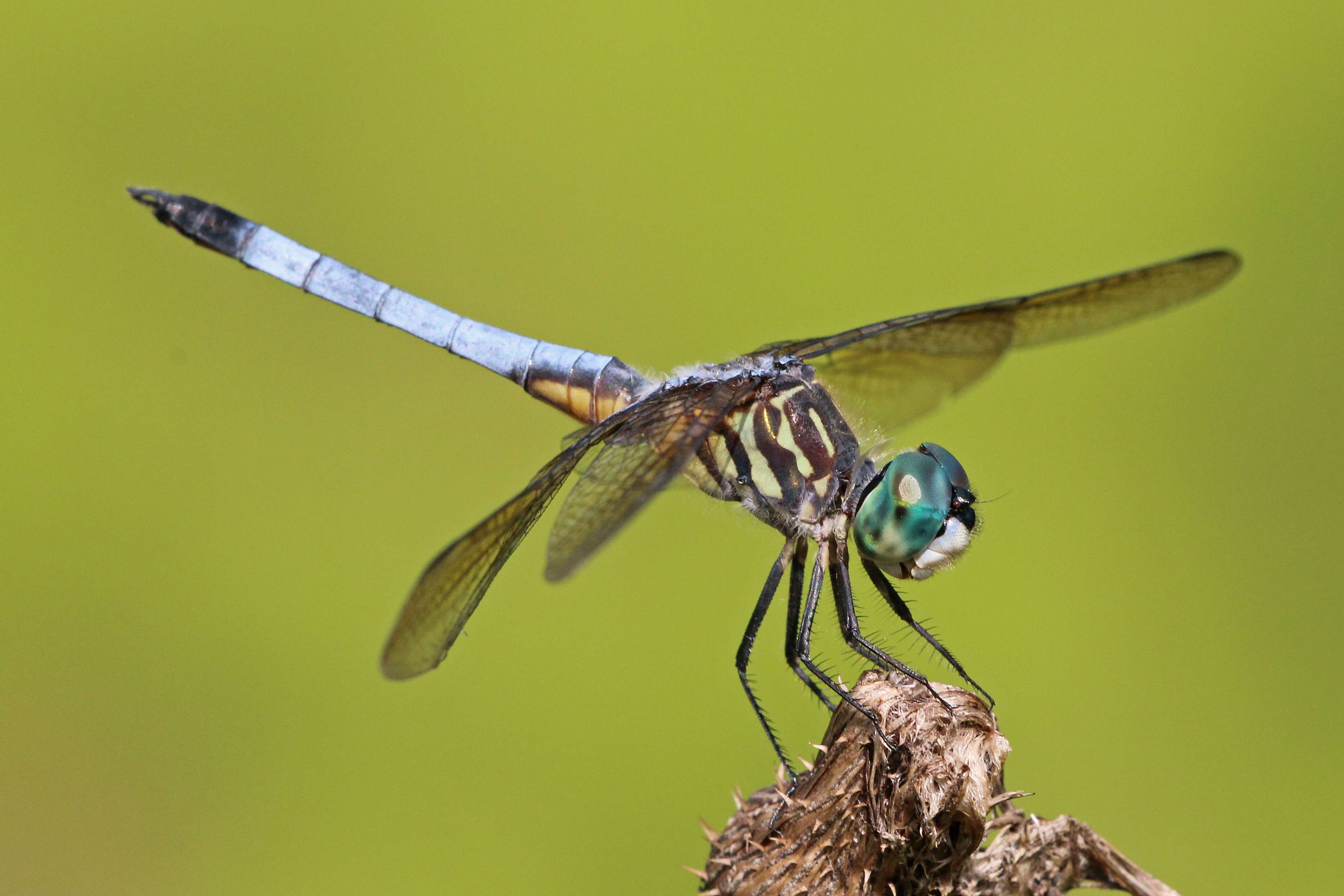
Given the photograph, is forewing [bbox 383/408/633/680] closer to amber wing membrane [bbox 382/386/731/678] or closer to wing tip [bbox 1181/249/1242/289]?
amber wing membrane [bbox 382/386/731/678]

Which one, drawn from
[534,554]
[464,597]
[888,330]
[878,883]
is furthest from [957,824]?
[534,554]

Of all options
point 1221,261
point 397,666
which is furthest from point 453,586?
point 1221,261

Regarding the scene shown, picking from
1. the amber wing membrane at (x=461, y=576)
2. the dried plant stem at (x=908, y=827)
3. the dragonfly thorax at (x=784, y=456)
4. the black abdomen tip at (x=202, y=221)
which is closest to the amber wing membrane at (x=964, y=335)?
the dragonfly thorax at (x=784, y=456)

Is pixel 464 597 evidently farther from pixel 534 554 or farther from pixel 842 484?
pixel 534 554

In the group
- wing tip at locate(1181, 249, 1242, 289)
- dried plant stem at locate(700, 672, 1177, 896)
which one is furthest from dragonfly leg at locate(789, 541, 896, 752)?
wing tip at locate(1181, 249, 1242, 289)

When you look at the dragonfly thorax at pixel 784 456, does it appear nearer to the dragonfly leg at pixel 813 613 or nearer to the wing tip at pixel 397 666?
the dragonfly leg at pixel 813 613

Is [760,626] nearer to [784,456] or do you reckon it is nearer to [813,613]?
[813,613]
